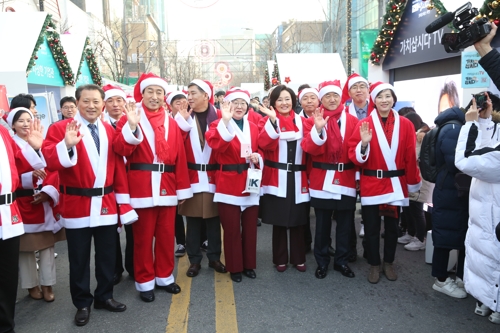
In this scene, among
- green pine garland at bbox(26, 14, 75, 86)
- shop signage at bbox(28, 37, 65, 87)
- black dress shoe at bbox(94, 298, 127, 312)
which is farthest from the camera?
shop signage at bbox(28, 37, 65, 87)

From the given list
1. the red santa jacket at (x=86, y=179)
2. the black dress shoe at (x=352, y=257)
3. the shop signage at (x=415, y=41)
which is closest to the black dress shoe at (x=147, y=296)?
the red santa jacket at (x=86, y=179)

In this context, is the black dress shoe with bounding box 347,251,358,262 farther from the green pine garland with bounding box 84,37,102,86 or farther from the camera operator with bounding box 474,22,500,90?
the green pine garland with bounding box 84,37,102,86

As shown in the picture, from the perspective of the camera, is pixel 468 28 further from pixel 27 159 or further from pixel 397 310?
pixel 27 159

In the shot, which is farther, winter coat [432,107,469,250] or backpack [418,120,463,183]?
backpack [418,120,463,183]

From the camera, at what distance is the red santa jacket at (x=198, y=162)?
15.7 ft

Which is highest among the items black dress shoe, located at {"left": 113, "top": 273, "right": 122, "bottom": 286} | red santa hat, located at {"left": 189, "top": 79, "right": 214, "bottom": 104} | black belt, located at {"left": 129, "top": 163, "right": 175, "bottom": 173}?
red santa hat, located at {"left": 189, "top": 79, "right": 214, "bottom": 104}

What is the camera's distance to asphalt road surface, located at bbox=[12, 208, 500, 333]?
355cm

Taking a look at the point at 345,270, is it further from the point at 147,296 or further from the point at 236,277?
the point at 147,296

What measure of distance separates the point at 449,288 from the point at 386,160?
1.38 metres

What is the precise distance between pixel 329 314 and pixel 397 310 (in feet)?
Result: 2.03

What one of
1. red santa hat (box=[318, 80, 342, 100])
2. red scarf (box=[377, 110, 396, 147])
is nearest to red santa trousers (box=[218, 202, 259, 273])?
red santa hat (box=[318, 80, 342, 100])

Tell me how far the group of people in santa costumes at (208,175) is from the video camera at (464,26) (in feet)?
3.81

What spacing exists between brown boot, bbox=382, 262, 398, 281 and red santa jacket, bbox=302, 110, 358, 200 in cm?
84

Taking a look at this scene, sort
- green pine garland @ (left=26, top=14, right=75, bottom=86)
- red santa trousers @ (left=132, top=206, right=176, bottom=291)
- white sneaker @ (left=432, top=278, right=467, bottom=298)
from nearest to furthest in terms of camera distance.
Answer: white sneaker @ (left=432, top=278, right=467, bottom=298)
red santa trousers @ (left=132, top=206, right=176, bottom=291)
green pine garland @ (left=26, top=14, right=75, bottom=86)
